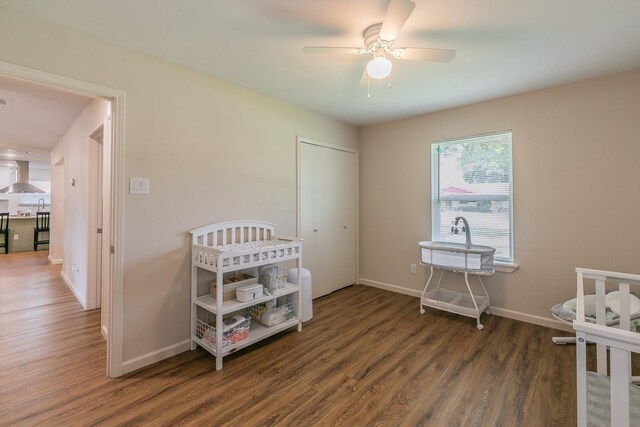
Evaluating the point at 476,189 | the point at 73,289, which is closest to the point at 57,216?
the point at 73,289

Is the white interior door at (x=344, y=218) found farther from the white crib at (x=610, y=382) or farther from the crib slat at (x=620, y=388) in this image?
the crib slat at (x=620, y=388)

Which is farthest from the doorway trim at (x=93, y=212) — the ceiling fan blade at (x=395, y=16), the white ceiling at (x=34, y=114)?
the ceiling fan blade at (x=395, y=16)

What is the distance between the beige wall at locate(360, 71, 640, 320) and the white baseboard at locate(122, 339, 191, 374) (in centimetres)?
285

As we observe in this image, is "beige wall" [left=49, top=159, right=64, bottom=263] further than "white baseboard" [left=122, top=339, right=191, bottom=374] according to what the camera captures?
Yes

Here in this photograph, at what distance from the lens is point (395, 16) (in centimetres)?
151

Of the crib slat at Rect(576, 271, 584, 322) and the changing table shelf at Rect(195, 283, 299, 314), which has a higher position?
the crib slat at Rect(576, 271, 584, 322)

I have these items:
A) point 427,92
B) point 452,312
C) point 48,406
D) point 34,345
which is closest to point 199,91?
point 427,92

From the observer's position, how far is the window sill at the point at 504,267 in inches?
120

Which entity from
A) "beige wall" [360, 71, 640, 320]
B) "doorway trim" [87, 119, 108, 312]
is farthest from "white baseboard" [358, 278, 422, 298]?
"doorway trim" [87, 119, 108, 312]

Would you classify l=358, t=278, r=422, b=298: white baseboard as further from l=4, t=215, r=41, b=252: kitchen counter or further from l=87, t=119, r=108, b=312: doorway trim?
l=4, t=215, r=41, b=252: kitchen counter

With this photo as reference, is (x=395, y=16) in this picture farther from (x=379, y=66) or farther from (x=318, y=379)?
(x=318, y=379)

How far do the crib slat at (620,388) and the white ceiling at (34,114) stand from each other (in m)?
3.25

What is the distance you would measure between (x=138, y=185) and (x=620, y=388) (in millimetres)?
2835

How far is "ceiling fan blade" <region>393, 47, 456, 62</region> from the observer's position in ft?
5.90
